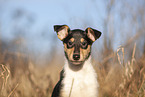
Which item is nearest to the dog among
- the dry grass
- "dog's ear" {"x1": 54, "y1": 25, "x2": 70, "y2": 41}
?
"dog's ear" {"x1": 54, "y1": 25, "x2": 70, "y2": 41}

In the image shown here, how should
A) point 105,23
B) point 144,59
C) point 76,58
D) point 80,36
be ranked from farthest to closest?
point 105,23, point 144,59, point 80,36, point 76,58

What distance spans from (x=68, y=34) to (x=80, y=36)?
0.70 feet

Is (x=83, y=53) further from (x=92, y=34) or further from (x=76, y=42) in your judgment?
(x=92, y=34)

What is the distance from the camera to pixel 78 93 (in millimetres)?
2973

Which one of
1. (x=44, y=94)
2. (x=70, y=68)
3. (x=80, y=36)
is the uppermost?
(x=80, y=36)

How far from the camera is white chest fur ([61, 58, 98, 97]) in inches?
117

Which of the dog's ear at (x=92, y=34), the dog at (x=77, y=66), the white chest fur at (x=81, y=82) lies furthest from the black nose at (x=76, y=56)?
the dog's ear at (x=92, y=34)

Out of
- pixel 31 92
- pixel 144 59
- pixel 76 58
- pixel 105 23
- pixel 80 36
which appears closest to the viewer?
pixel 76 58

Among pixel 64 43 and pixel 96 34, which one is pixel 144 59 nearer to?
pixel 96 34

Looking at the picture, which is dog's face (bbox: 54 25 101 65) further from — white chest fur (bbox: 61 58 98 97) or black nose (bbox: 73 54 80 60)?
white chest fur (bbox: 61 58 98 97)

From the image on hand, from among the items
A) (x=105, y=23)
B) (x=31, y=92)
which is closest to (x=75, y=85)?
(x=31, y=92)

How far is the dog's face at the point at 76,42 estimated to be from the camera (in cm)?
291

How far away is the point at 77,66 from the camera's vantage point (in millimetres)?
3123

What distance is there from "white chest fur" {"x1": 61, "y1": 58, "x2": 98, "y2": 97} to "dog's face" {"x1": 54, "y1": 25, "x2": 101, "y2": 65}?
17 centimetres
